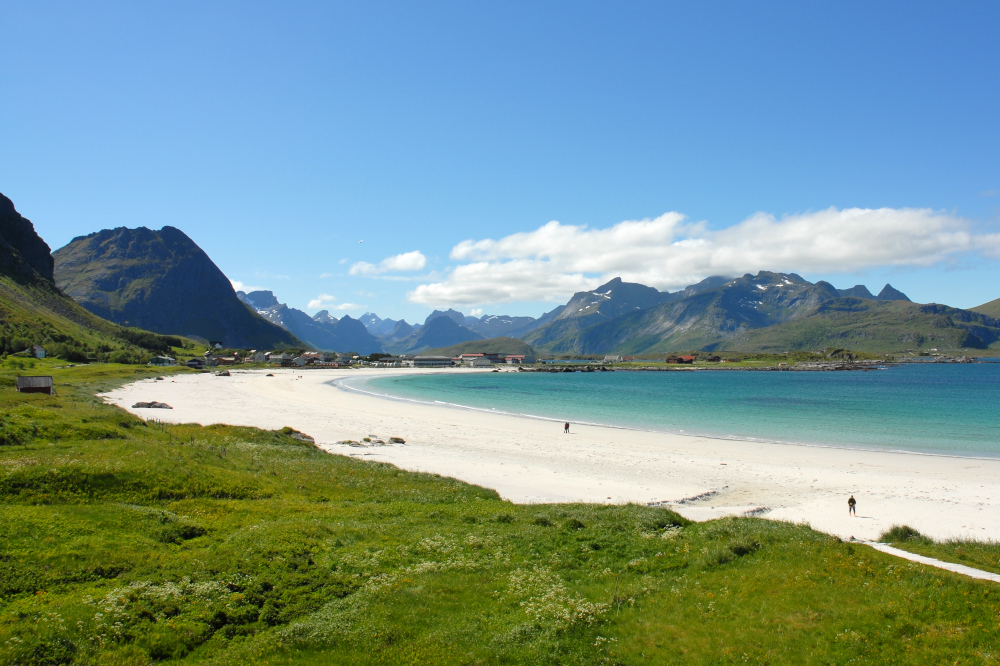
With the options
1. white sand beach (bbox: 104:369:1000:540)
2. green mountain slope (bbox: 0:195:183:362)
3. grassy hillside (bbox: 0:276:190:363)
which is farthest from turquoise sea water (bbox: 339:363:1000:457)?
green mountain slope (bbox: 0:195:183:362)

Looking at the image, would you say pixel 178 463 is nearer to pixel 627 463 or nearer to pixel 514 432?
pixel 627 463

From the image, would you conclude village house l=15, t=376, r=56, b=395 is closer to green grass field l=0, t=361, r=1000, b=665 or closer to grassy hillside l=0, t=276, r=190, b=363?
green grass field l=0, t=361, r=1000, b=665

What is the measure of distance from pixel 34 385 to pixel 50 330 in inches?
4931

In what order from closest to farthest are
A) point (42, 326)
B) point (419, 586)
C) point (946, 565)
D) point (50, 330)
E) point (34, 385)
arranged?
point (419, 586) < point (946, 565) < point (34, 385) < point (42, 326) < point (50, 330)

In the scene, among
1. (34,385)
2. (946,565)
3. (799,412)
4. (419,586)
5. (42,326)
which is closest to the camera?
(419,586)

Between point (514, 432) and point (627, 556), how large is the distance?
45.4m

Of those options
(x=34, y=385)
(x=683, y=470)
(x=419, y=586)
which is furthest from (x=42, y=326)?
(x=419, y=586)

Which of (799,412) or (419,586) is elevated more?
(419,586)

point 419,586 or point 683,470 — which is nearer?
point 419,586

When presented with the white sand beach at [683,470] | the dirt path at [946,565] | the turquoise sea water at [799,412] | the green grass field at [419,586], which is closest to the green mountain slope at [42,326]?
the white sand beach at [683,470]

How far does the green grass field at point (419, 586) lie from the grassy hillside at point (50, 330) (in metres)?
145

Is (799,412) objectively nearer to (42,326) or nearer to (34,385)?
(34,385)

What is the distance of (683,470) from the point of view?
41.4m

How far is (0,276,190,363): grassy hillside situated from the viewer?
134 m
